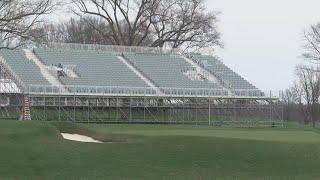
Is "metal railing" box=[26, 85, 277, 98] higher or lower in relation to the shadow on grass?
higher

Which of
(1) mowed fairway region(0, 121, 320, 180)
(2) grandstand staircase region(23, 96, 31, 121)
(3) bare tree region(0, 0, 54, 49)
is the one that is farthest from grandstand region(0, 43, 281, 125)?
(1) mowed fairway region(0, 121, 320, 180)

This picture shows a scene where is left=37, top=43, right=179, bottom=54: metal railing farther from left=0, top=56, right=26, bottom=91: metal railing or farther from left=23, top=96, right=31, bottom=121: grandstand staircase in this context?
left=23, top=96, right=31, bottom=121: grandstand staircase

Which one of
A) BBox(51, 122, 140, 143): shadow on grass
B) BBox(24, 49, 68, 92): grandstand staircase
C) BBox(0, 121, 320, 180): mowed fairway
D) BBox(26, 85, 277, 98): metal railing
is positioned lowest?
BBox(0, 121, 320, 180): mowed fairway

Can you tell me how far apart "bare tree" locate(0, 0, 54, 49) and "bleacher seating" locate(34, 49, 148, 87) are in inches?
499

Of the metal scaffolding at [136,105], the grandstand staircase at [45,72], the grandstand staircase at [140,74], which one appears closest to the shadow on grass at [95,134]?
the metal scaffolding at [136,105]

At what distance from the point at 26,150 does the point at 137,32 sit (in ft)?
162

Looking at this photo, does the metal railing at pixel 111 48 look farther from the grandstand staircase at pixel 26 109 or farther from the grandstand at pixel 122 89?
the grandstand staircase at pixel 26 109

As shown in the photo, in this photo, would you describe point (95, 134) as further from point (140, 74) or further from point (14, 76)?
point (140, 74)

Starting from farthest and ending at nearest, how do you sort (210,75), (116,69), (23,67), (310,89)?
(310,89) → (210,75) → (116,69) → (23,67)

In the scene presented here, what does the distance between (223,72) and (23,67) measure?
18828 millimetres

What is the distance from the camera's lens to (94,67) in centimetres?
5238

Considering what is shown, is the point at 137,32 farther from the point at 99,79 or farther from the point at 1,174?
the point at 1,174

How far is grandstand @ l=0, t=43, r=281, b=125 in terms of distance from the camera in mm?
45031

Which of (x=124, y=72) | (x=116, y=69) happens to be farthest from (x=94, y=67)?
(x=124, y=72)
